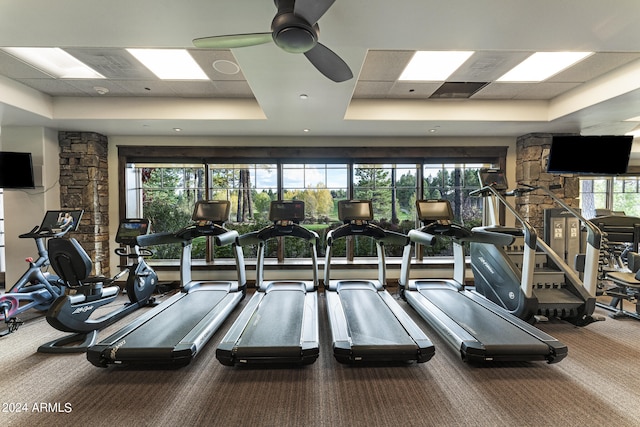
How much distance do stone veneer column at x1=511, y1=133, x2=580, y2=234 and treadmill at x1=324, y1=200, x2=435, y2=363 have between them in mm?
2695

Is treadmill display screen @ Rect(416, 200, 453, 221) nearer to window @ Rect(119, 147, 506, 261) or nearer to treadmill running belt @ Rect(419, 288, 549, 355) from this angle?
treadmill running belt @ Rect(419, 288, 549, 355)

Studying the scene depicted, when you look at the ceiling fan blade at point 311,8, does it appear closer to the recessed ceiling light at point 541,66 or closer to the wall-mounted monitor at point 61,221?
the recessed ceiling light at point 541,66

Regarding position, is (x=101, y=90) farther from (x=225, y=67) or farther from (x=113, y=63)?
(x=225, y=67)

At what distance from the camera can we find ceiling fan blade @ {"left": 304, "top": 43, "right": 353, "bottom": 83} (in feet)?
6.55

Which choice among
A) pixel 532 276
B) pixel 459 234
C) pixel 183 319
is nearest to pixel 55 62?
pixel 183 319

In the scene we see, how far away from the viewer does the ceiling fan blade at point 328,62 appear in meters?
2.00

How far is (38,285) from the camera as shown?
11.7 ft

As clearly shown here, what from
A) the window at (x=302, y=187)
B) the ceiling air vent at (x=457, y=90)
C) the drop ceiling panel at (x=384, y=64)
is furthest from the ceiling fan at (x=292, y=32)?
the window at (x=302, y=187)

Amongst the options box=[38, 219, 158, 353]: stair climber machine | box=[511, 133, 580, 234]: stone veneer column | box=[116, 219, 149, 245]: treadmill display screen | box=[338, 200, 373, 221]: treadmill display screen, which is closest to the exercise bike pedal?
box=[38, 219, 158, 353]: stair climber machine

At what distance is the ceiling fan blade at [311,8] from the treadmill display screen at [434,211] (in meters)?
2.87

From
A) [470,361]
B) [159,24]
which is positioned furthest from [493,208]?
[159,24]

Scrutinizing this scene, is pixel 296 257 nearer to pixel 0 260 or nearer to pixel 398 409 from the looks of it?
pixel 398 409

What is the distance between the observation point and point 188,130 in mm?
4609

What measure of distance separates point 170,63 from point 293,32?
2089mm
